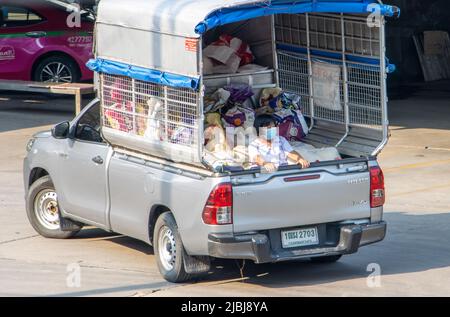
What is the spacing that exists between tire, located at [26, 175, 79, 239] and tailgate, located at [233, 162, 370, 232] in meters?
3.25

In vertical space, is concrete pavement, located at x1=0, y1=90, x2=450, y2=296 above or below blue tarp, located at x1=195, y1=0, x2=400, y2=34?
below

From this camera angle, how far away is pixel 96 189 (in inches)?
444

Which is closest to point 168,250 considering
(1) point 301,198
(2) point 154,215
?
(2) point 154,215

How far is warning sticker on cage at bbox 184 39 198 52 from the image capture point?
9.65 m

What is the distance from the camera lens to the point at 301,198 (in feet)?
32.4

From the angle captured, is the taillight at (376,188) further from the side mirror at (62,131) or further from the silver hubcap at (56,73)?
the silver hubcap at (56,73)

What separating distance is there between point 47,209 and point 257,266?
8.98 ft

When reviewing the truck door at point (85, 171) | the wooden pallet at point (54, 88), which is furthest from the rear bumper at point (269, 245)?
the wooden pallet at point (54, 88)

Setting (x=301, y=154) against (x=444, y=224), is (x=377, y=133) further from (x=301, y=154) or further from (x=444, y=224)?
(x=444, y=224)

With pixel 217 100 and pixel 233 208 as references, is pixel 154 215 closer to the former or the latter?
pixel 233 208

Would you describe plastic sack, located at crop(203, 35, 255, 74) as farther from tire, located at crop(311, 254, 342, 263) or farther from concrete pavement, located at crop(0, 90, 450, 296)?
tire, located at crop(311, 254, 342, 263)

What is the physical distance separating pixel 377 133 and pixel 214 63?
1.79m

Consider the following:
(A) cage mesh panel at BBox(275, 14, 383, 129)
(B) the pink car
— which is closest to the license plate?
(A) cage mesh panel at BBox(275, 14, 383, 129)
